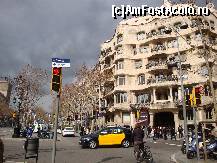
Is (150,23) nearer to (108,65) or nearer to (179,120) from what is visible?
(108,65)

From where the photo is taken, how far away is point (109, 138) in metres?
23.0

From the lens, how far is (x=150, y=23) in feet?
175

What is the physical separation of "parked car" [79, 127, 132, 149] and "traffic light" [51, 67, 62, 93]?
46.9 feet

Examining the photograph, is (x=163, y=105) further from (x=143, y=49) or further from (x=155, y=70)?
(x=143, y=49)

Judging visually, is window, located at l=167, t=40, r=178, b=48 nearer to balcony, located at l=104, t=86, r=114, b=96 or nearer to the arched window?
the arched window

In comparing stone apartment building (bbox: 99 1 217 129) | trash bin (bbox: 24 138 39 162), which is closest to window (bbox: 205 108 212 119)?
stone apartment building (bbox: 99 1 217 129)

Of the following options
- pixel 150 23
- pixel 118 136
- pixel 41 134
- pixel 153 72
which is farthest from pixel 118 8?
pixel 150 23

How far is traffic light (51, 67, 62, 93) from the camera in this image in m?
8.73

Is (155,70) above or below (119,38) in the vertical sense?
below

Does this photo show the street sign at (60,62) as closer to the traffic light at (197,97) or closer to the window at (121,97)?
the traffic light at (197,97)

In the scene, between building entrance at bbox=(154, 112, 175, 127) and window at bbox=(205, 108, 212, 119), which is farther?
building entrance at bbox=(154, 112, 175, 127)

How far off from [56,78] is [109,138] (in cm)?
1499

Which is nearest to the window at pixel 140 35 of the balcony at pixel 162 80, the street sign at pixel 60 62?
the balcony at pixel 162 80

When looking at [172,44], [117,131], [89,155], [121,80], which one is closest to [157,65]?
[172,44]
